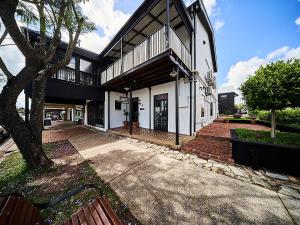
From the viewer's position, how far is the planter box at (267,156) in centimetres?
308

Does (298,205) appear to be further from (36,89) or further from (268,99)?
(36,89)

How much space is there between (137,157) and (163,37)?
15.1ft

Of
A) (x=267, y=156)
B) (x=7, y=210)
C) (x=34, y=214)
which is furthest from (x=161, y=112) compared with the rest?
(x=7, y=210)

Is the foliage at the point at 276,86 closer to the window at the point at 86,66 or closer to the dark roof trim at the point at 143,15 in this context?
the dark roof trim at the point at 143,15

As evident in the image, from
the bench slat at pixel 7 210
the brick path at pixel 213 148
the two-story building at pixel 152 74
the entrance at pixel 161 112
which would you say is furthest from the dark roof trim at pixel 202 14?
the bench slat at pixel 7 210

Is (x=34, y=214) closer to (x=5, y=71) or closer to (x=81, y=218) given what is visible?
(x=81, y=218)

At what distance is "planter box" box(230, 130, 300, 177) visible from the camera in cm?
308

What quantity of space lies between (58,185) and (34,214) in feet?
6.13

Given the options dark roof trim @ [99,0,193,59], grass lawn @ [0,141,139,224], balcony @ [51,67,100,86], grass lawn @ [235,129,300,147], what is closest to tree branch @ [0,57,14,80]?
grass lawn @ [0,141,139,224]

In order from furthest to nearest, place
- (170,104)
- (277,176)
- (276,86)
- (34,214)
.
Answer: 1. (170,104)
2. (276,86)
3. (277,176)
4. (34,214)

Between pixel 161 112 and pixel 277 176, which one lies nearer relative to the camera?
pixel 277 176

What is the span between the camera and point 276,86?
140 inches

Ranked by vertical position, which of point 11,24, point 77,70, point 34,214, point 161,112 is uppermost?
point 77,70

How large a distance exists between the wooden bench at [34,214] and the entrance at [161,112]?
22.0 feet
